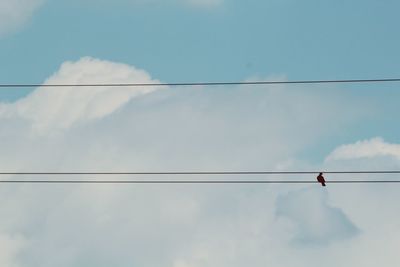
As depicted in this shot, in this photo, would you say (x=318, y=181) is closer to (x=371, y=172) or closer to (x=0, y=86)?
(x=371, y=172)

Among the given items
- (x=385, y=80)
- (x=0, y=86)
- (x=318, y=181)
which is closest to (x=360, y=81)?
(x=385, y=80)

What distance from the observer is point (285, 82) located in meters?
36.4

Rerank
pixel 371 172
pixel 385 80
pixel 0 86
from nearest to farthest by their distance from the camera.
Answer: pixel 371 172 → pixel 385 80 → pixel 0 86

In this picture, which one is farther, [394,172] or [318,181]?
[318,181]

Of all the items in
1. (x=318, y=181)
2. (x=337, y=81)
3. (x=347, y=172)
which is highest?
(x=337, y=81)

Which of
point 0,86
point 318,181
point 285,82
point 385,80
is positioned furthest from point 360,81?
point 0,86

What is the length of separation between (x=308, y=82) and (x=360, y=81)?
323 centimetres

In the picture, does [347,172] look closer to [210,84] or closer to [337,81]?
[337,81]

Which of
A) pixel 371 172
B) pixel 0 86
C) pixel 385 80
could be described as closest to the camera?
pixel 371 172

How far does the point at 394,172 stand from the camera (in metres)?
31.3

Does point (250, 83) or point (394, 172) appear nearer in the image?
point (394, 172)

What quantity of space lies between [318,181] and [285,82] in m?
7.05

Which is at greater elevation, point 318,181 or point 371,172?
point 318,181

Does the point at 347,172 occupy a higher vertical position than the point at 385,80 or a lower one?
lower
